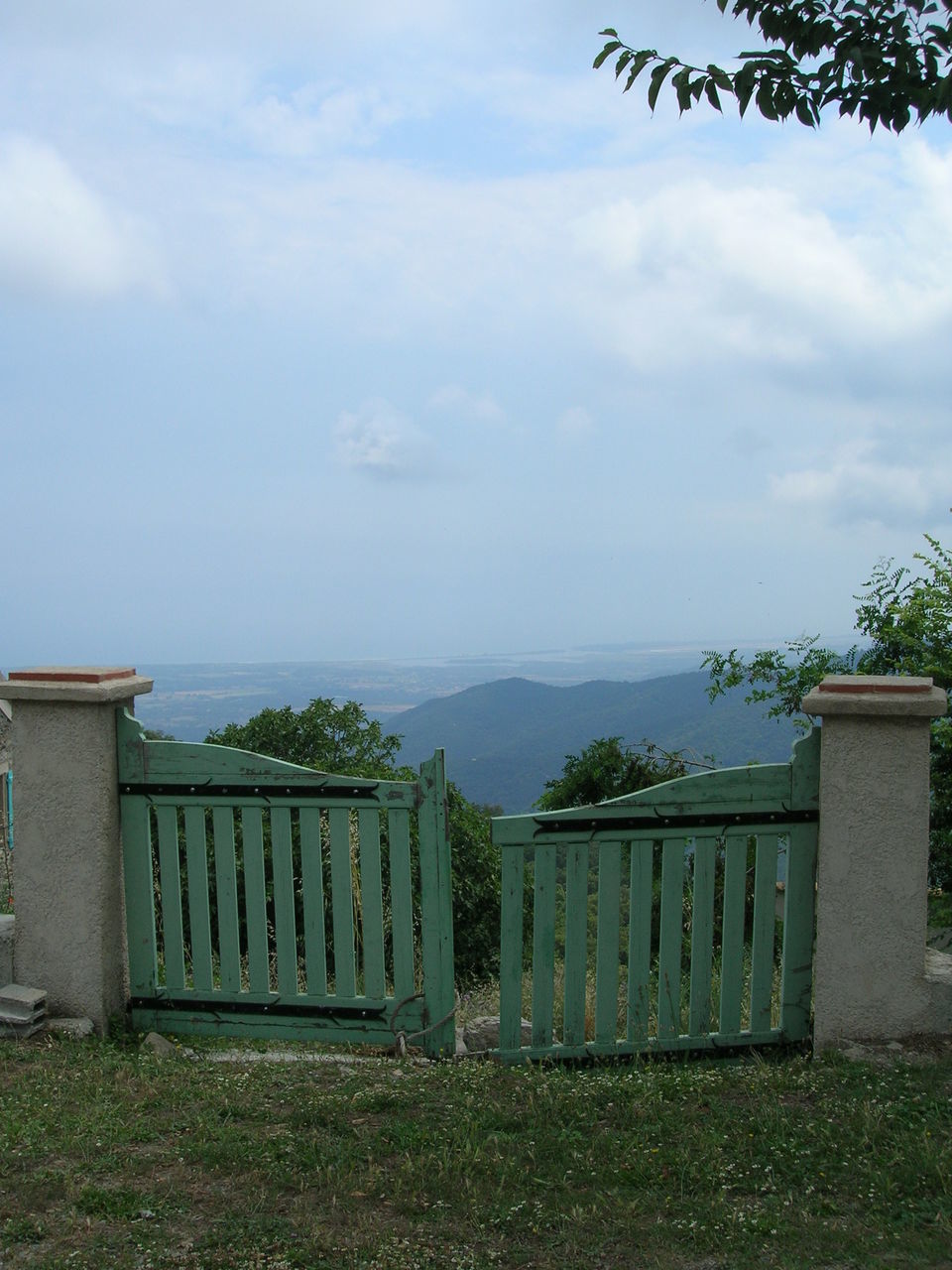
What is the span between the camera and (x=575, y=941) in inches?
216

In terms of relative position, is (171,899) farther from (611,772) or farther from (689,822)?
(611,772)

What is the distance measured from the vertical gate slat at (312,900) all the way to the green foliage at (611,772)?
5.67 metres

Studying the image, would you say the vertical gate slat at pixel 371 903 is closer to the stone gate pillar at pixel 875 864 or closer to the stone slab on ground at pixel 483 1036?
the stone slab on ground at pixel 483 1036

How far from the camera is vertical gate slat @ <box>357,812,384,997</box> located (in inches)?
217

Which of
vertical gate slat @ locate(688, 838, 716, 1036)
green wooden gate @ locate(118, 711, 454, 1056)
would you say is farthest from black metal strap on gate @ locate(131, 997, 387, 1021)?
vertical gate slat @ locate(688, 838, 716, 1036)

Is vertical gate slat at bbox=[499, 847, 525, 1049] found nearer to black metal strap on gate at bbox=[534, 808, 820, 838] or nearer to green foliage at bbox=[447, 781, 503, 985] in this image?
black metal strap on gate at bbox=[534, 808, 820, 838]

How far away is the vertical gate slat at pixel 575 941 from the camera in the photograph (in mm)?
5414

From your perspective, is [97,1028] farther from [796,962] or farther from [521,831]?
[796,962]

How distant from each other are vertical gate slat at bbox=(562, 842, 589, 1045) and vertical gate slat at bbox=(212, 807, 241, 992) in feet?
5.44

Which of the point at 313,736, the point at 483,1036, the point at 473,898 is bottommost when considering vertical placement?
the point at 473,898

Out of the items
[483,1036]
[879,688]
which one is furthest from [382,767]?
[879,688]

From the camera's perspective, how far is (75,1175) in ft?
12.9

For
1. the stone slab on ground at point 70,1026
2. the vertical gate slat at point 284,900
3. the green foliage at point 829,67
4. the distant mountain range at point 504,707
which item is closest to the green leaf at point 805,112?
the green foliage at point 829,67

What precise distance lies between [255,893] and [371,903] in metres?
0.56
